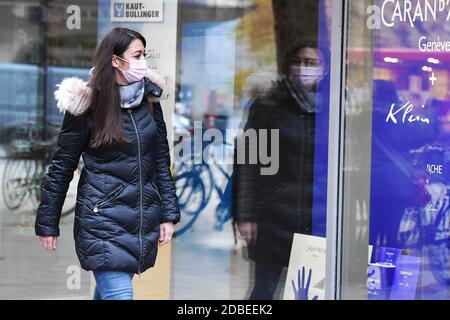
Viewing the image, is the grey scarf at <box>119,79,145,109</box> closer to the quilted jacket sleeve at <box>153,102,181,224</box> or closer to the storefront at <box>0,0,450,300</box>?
the quilted jacket sleeve at <box>153,102,181,224</box>

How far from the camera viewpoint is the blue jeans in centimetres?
454

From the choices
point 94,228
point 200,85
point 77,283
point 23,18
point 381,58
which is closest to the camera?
point 94,228

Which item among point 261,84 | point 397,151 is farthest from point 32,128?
point 397,151

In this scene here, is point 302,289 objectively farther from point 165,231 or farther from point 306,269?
point 165,231

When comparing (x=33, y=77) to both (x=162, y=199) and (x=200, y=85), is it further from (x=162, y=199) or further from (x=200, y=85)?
(x=162, y=199)

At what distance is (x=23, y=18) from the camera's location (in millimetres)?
7309

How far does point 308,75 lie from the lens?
588 cm

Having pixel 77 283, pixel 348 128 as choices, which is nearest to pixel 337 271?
pixel 348 128

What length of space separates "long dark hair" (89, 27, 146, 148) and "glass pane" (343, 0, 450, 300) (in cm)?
150

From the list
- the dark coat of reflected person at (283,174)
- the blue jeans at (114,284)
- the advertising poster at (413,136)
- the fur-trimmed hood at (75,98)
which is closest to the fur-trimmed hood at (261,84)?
→ the dark coat of reflected person at (283,174)

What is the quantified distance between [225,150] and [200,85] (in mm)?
720

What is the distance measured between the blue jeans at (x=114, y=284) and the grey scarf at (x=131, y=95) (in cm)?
81

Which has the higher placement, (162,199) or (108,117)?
(108,117)

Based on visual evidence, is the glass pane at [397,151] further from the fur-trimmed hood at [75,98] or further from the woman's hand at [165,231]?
the fur-trimmed hood at [75,98]
